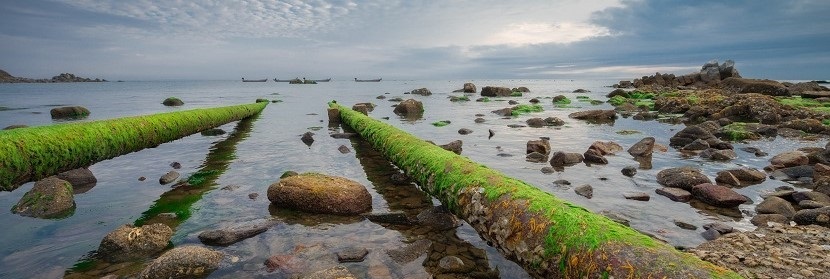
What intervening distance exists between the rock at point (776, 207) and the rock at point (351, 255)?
7.69 m

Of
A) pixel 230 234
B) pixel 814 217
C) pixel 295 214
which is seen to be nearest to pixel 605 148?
pixel 814 217

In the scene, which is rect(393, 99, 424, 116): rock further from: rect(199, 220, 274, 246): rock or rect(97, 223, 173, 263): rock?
rect(97, 223, 173, 263): rock

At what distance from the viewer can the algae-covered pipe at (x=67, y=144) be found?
741cm

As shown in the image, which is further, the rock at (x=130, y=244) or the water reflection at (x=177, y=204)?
the rock at (x=130, y=244)

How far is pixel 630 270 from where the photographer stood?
344 centimetres

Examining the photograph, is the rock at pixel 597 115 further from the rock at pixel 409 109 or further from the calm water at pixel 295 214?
the rock at pixel 409 109

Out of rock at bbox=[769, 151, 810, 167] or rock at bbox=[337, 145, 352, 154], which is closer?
rock at bbox=[769, 151, 810, 167]

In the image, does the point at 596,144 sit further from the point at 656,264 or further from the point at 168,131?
the point at 168,131

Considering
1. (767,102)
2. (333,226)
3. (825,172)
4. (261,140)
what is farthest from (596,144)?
(767,102)

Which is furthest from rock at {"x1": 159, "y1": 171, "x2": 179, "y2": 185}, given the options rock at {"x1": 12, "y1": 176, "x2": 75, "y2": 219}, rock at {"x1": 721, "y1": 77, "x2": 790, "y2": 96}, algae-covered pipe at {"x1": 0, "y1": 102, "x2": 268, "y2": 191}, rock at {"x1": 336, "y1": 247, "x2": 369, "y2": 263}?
rock at {"x1": 721, "y1": 77, "x2": 790, "y2": 96}

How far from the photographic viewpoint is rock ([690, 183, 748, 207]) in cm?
812

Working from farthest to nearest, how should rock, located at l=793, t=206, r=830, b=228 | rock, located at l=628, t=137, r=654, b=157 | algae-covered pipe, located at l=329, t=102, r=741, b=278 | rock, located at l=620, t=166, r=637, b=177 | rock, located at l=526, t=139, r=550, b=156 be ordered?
rock, located at l=526, t=139, r=550, b=156
rock, located at l=628, t=137, r=654, b=157
rock, located at l=620, t=166, r=637, b=177
rock, located at l=793, t=206, r=830, b=228
algae-covered pipe, located at l=329, t=102, r=741, b=278

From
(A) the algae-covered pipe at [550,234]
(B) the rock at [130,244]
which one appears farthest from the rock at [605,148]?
(B) the rock at [130,244]

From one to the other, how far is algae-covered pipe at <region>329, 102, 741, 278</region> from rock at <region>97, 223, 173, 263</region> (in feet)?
15.3
